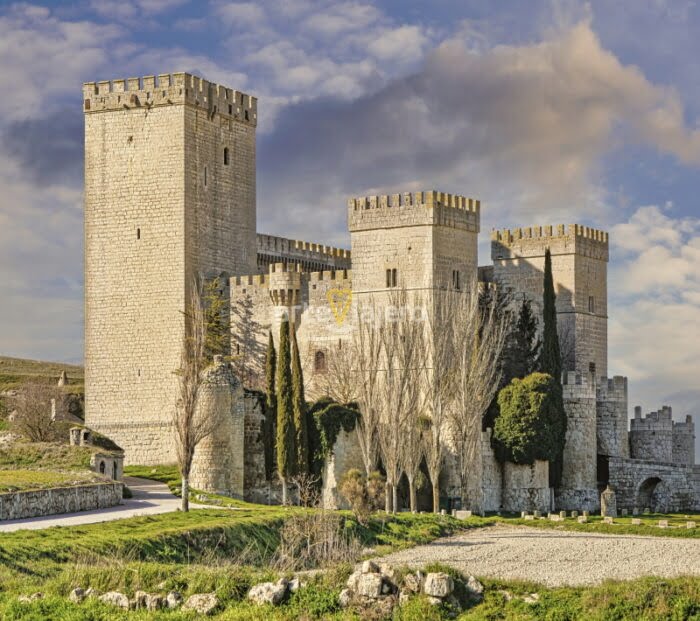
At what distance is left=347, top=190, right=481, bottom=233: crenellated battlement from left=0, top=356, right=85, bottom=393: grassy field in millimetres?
15704

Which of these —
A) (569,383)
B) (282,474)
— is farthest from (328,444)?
(569,383)

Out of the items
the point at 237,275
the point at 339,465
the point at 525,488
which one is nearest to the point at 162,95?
the point at 237,275

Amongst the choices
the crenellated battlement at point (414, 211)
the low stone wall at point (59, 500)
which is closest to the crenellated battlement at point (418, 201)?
the crenellated battlement at point (414, 211)

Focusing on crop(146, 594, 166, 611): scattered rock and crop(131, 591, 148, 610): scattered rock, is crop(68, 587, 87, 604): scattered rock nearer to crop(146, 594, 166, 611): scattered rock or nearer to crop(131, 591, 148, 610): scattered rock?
crop(131, 591, 148, 610): scattered rock

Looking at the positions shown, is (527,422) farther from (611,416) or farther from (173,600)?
(173,600)

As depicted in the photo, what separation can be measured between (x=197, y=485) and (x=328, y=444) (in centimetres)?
417

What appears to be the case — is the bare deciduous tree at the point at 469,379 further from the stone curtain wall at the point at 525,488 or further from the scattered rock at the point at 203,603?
the scattered rock at the point at 203,603

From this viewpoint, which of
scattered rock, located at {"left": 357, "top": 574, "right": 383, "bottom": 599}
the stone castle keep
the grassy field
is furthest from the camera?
the grassy field

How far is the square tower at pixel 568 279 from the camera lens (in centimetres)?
5038

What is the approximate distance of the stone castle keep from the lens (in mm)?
47750

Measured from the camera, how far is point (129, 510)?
36000mm

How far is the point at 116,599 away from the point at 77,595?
71 cm

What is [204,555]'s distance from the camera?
31016 mm

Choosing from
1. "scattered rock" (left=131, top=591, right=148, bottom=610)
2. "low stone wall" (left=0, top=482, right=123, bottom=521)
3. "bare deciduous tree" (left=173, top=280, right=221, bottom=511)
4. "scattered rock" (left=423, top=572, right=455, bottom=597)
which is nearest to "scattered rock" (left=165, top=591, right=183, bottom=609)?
"scattered rock" (left=131, top=591, right=148, bottom=610)
